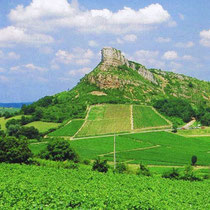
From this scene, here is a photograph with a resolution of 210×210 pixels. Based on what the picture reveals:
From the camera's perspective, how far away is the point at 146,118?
409 ft

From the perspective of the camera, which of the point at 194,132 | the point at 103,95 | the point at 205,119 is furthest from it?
the point at 103,95

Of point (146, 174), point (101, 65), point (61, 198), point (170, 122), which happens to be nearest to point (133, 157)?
point (146, 174)

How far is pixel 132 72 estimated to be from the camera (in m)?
198

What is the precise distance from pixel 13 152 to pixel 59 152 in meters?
9.90

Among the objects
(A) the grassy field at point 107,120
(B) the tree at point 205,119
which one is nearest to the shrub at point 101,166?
(A) the grassy field at point 107,120

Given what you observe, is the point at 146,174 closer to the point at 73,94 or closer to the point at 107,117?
the point at 107,117

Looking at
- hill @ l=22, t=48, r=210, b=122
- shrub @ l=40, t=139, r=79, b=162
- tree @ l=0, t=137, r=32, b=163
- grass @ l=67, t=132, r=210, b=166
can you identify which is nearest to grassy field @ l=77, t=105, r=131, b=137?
hill @ l=22, t=48, r=210, b=122

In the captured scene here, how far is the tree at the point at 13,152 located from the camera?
50.8 meters

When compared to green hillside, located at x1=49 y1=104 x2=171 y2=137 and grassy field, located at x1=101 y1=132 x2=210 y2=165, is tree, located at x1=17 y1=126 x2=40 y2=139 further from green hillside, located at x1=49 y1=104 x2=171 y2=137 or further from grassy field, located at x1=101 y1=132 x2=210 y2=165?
grassy field, located at x1=101 y1=132 x2=210 y2=165

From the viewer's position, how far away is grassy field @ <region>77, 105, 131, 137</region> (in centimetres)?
10564

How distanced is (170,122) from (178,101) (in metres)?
37.0

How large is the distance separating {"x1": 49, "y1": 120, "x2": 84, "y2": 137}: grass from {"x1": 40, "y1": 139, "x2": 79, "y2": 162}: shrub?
4315cm

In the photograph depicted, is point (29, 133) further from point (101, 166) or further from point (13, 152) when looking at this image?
point (101, 166)

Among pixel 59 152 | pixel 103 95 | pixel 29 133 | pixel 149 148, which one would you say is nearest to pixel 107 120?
pixel 29 133
